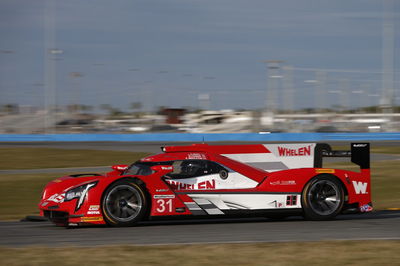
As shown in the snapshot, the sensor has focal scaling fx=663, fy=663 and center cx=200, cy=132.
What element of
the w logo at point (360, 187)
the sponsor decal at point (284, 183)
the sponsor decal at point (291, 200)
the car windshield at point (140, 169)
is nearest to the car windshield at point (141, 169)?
the car windshield at point (140, 169)

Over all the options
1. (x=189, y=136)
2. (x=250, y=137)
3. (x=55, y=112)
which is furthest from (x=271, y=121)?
(x=55, y=112)

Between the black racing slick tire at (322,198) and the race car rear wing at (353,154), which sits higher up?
the race car rear wing at (353,154)

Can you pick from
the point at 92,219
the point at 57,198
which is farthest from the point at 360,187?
the point at 57,198

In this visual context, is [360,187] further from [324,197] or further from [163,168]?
[163,168]

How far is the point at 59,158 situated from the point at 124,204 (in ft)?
65.1

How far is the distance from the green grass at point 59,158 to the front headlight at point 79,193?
1565 centimetres

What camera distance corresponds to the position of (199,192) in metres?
9.66

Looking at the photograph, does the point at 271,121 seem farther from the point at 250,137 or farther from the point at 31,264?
the point at 31,264

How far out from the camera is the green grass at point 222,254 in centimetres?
666

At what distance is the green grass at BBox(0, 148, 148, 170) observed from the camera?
25609 mm

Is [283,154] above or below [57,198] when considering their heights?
above

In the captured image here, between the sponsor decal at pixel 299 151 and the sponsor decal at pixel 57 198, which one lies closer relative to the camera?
the sponsor decal at pixel 57 198

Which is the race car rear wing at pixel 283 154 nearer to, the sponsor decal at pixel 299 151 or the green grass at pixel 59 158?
the sponsor decal at pixel 299 151

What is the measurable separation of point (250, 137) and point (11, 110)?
16976 millimetres
